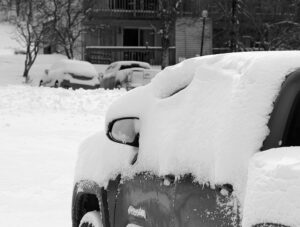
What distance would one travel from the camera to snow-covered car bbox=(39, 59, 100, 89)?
27406mm

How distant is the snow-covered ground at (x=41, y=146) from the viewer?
7804 millimetres

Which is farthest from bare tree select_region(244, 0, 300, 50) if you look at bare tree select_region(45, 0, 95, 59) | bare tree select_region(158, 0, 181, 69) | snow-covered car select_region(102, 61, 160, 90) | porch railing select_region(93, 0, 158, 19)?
snow-covered car select_region(102, 61, 160, 90)

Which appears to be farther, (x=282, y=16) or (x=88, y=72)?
(x=282, y=16)

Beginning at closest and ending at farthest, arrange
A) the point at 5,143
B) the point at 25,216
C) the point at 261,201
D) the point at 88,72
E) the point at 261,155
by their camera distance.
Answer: the point at 261,201, the point at 261,155, the point at 25,216, the point at 5,143, the point at 88,72

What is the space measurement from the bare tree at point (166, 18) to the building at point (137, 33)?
105 cm

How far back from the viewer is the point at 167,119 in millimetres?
3812

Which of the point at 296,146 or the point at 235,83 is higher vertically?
the point at 235,83

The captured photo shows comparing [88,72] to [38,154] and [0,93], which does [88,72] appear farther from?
[38,154]

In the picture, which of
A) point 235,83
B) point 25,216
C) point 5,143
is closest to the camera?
point 235,83

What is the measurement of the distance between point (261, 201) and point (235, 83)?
868 mm

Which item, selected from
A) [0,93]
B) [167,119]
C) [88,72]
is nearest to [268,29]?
[88,72]

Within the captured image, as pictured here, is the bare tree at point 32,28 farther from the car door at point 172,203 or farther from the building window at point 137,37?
the car door at point 172,203

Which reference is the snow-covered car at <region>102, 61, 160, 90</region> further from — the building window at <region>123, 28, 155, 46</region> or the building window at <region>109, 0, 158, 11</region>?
the building window at <region>123, 28, 155, 46</region>

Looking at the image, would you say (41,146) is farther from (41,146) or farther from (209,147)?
(209,147)
